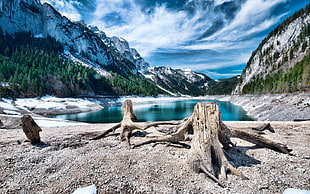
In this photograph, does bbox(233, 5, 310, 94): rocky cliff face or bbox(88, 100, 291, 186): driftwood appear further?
bbox(233, 5, 310, 94): rocky cliff face

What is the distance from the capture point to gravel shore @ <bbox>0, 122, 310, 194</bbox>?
4.19 meters

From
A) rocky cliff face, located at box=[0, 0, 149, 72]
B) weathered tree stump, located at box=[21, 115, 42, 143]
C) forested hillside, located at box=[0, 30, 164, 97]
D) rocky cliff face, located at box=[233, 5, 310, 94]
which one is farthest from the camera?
rocky cliff face, located at box=[0, 0, 149, 72]

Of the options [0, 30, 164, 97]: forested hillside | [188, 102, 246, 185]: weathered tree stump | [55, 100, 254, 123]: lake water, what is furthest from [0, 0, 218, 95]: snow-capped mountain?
[188, 102, 246, 185]: weathered tree stump

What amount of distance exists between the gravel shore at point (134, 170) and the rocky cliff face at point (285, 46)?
80.7 meters

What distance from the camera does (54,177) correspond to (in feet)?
15.7

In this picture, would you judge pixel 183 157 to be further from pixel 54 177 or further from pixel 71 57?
pixel 71 57

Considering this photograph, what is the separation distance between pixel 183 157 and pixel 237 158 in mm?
2075

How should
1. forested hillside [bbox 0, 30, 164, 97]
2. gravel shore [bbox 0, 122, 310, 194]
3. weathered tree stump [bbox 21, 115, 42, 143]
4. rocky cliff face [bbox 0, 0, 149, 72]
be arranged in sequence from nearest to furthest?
1. gravel shore [bbox 0, 122, 310, 194]
2. weathered tree stump [bbox 21, 115, 42, 143]
3. forested hillside [bbox 0, 30, 164, 97]
4. rocky cliff face [bbox 0, 0, 149, 72]

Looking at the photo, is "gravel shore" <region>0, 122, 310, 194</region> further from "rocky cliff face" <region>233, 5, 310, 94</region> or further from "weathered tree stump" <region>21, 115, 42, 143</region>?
"rocky cliff face" <region>233, 5, 310, 94</region>

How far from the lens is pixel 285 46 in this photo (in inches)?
3344

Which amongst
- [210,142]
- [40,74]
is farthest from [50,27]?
[210,142]

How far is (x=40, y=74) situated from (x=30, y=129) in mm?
77665

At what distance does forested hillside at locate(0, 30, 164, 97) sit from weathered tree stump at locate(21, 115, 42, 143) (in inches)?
2046

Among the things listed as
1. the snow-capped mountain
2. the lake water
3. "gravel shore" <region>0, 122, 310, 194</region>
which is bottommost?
the lake water
